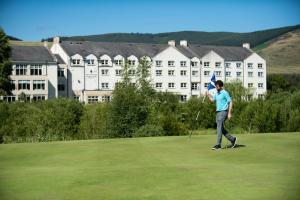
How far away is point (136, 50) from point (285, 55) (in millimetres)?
63255

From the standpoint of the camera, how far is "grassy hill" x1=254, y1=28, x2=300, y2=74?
155250 millimetres

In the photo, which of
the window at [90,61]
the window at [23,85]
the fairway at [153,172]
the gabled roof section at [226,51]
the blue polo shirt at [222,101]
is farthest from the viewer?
the gabled roof section at [226,51]

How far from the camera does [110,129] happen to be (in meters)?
33.1

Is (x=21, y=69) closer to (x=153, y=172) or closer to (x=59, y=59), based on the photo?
(x=59, y=59)

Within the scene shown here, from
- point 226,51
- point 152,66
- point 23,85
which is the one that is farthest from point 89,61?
point 226,51

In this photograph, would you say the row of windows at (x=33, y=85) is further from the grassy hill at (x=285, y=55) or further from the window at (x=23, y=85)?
the grassy hill at (x=285, y=55)

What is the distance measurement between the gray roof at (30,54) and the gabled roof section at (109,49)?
5.02m

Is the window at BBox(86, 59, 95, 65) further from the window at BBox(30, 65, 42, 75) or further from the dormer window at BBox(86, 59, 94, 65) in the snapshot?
the window at BBox(30, 65, 42, 75)

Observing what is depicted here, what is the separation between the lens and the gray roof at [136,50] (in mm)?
102500

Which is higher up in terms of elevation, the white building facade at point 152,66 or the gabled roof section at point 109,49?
the gabled roof section at point 109,49

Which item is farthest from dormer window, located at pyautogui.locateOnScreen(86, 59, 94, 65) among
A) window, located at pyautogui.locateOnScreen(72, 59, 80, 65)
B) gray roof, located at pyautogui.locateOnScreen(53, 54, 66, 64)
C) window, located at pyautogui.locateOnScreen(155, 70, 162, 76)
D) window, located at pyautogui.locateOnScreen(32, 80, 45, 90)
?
window, located at pyautogui.locateOnScreen(155, 70, 162, 76)

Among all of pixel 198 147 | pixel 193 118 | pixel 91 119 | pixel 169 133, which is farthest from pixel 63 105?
pixel 198 147

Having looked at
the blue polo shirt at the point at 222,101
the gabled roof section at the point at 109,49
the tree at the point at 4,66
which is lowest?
the blue polo shirt at the point at 222,101

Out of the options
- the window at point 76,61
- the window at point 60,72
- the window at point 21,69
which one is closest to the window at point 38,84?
the window at point 21,69
